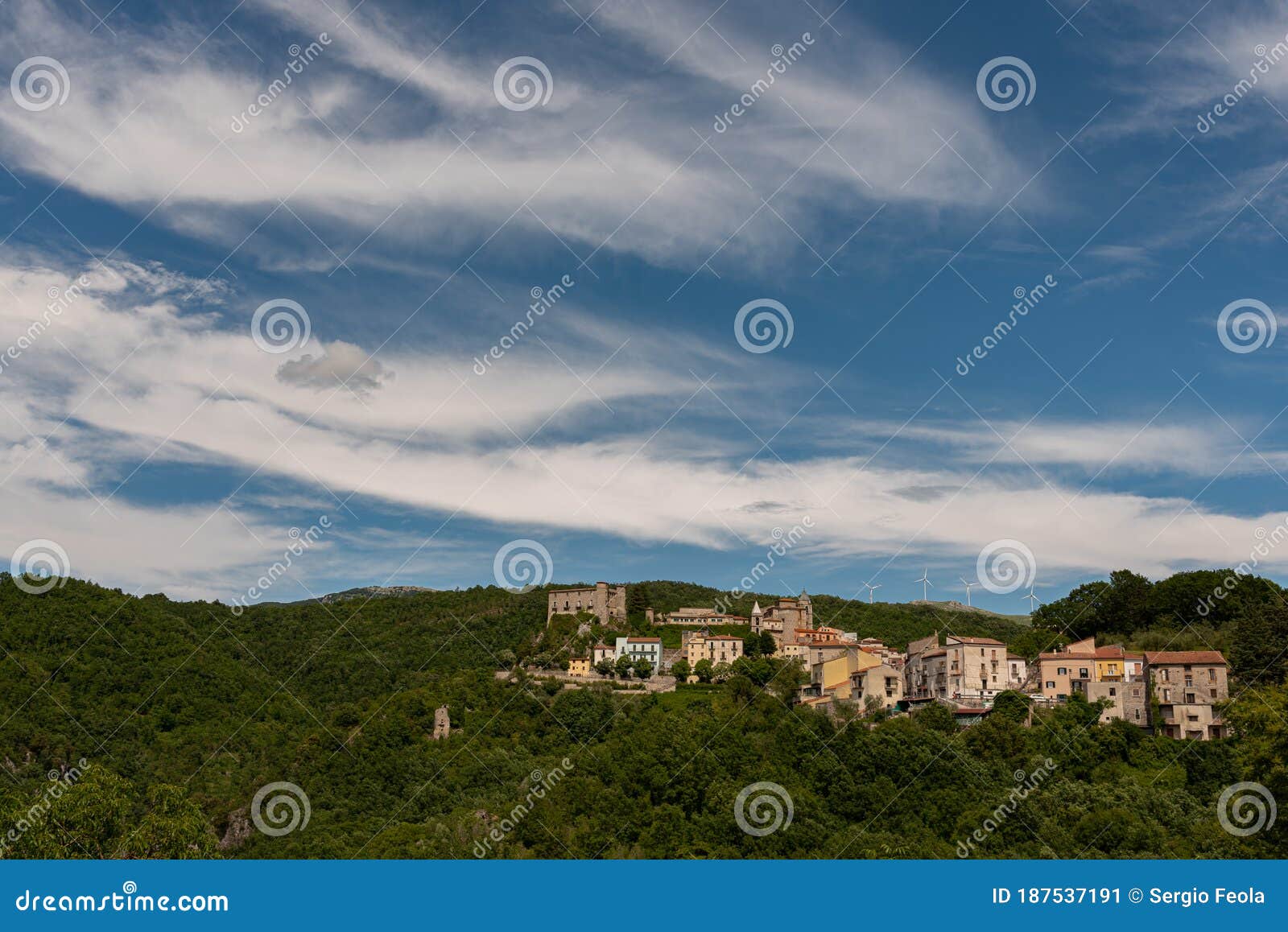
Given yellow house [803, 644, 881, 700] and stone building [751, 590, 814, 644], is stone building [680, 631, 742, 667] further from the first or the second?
yellow house [803, 644, 881, 700]

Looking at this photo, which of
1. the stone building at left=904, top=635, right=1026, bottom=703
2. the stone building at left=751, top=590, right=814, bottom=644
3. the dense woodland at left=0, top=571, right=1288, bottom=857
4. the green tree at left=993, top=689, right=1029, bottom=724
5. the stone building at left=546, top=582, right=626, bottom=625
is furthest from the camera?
the stone building at left=546, top=582, right=626, bottom=625

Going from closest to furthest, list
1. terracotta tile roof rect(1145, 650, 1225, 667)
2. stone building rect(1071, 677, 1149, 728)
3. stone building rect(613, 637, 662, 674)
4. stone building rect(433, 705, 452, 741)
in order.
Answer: terracotta tile roof rect(1145, 650, 1225, 667), stone building rect(1071, 677, 1149, 728), stone building rect(433, 705, 452, 741), stone building rect(613, 637, 662, 674)

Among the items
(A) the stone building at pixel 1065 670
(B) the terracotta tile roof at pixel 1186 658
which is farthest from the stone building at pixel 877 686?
(B) the terracotta tile roof at pixel 1186 658

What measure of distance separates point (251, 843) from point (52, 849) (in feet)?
102

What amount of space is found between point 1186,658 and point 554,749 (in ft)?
118

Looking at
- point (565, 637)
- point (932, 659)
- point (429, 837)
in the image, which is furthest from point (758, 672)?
point (429, 837)

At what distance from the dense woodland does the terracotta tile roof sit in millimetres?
2550

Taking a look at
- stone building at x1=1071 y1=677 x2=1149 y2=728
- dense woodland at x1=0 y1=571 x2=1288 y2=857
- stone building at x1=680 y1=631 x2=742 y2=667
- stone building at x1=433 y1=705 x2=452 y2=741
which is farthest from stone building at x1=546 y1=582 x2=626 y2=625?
stone building at x1=1071 y1=677 x2=1149 y2=728

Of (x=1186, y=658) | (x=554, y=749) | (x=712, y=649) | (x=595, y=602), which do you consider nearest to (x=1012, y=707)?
(x=1186, y=658)

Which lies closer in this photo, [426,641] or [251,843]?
[251,843]

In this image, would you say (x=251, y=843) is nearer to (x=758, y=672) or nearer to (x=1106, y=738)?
(x=758, y=672)

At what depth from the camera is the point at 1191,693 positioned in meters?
52.9

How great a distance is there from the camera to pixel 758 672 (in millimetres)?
70938

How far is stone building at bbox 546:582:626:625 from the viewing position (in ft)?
310
